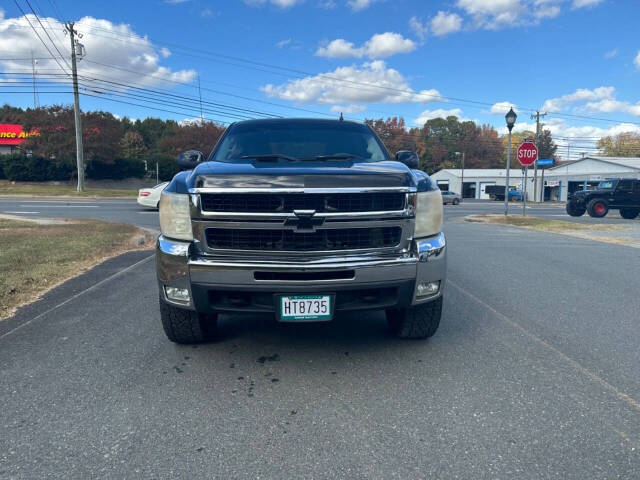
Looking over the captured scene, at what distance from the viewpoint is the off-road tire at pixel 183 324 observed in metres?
3.55

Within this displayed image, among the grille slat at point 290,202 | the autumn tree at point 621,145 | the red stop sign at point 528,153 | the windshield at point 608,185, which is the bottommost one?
the grille slat at point 290,202

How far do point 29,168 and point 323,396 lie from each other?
4596cm

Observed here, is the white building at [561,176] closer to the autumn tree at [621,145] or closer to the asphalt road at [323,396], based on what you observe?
the autumn tree at [621,145]

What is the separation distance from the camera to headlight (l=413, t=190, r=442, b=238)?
337cm

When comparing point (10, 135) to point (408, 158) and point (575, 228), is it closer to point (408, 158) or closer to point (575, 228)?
point (575, 228)

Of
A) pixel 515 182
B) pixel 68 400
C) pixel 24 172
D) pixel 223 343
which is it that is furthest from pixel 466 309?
pixel 515 182

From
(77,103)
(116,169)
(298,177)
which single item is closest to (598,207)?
(298,177)

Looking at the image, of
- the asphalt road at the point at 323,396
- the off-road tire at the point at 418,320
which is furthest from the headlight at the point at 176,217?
the off-road tire at the point at 418,320

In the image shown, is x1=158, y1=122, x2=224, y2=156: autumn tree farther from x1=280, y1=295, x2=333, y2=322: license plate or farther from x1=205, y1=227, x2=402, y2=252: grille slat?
x1=280, y1=295, x2=333, y2=322: license plate

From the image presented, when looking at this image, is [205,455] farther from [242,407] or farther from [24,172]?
[24,172]

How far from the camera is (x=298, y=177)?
10.4ft

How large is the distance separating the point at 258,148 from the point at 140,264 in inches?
156

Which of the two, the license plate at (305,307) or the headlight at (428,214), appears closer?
the license plate at (305,307)

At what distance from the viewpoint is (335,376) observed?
324 centimetres
